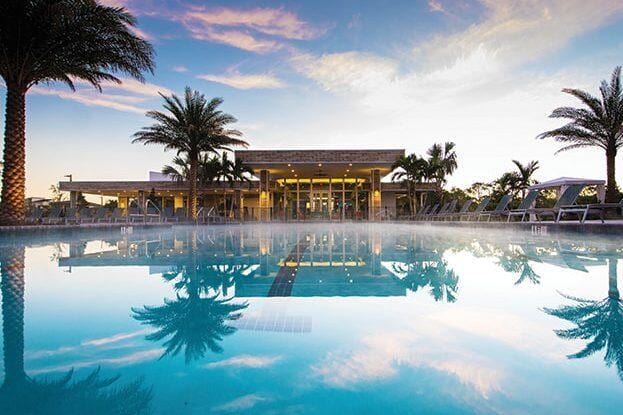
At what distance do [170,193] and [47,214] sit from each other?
62.9 ft

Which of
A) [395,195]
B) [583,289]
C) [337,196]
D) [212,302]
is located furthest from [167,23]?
[395,195]

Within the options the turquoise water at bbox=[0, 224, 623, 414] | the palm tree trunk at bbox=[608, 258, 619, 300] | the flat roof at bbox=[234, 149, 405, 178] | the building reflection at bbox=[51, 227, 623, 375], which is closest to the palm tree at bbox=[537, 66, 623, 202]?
the flat roof at bbox=[234, 149, 405, 178]

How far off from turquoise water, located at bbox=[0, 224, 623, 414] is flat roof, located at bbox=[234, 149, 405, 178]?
68.0 feet

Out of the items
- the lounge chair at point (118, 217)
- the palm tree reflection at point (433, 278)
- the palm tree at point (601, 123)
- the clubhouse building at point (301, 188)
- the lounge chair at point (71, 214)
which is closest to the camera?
the palm tree reflection at point (433, 278)

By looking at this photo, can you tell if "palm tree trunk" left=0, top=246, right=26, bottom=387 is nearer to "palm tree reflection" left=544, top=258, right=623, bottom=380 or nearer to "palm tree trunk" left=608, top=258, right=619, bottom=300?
"palm tree reflection" left=544, top=258, right=623, bottom=380

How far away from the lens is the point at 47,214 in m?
14.2

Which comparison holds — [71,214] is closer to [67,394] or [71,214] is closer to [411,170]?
[67,394]

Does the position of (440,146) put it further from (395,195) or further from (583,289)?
(583,289)

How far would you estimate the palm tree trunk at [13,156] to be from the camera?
374 inches

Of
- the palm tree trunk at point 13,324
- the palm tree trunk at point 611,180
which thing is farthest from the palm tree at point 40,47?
the palm tree trunk at point 611,180

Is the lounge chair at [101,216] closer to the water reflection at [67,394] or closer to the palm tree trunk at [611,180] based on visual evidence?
the water reflection at [67,394]

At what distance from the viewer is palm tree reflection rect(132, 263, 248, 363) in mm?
1796

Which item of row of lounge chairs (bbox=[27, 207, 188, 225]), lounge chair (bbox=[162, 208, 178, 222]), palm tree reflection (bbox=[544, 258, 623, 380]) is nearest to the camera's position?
palm tree reflection (bbox=[544, 258, 623, 380])

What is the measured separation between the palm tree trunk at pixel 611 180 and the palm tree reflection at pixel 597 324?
17.0 meters
